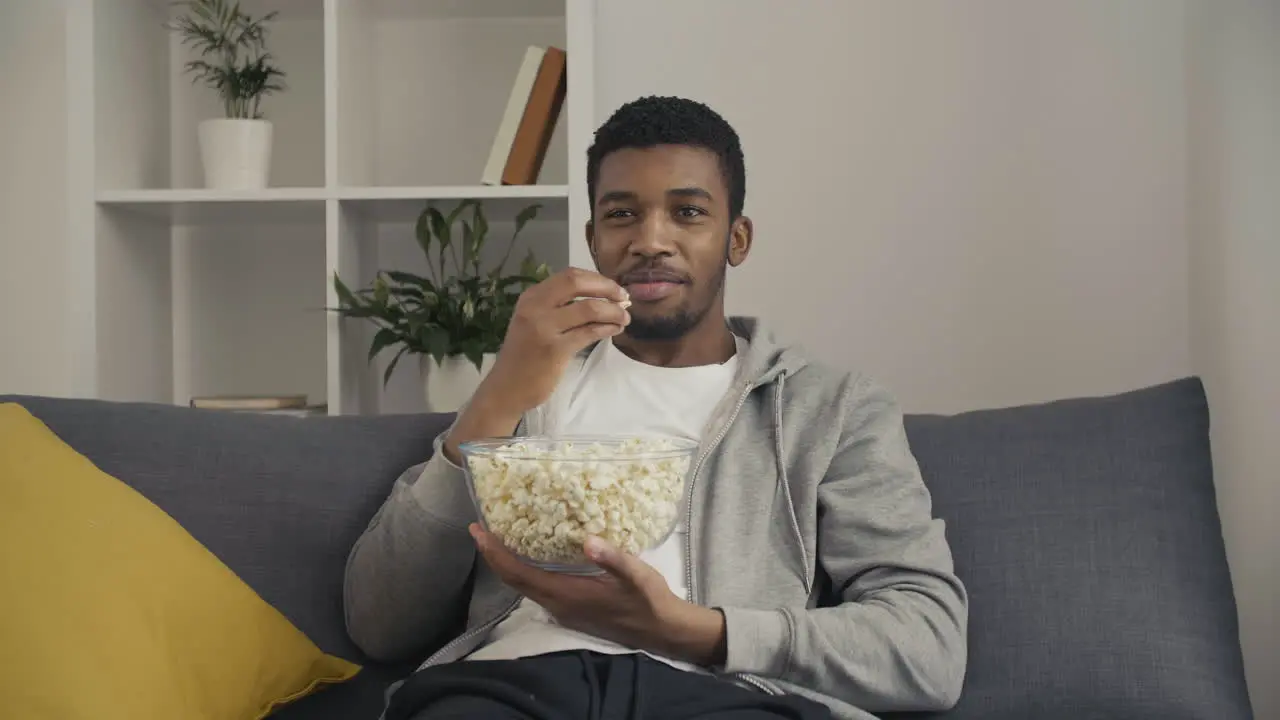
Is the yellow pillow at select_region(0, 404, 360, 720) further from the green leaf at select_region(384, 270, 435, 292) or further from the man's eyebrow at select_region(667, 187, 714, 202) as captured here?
the green leaf at select_region(384, 270, 435, 292)

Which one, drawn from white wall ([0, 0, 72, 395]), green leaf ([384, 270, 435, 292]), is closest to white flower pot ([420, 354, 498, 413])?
green leaf ([384, 270, 435, 292])

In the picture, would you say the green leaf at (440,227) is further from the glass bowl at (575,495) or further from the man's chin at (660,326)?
the glass bowl at (575,495)

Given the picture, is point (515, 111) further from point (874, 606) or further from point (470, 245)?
point (874, 606)

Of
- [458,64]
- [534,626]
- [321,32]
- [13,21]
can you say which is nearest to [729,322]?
[534,626]

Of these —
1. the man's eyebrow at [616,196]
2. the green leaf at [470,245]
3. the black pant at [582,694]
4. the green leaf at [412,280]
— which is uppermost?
the man's eyebrow at [616,196]

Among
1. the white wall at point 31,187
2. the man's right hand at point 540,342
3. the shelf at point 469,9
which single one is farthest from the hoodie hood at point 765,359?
the white wall at point 31,187

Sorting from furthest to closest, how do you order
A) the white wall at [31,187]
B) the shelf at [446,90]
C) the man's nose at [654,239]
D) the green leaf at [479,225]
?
1. the shelf at [446,90]
2. the white wall at [31,187]
3. the green leaf at [479,225]
4. the man's nose at [654,239]

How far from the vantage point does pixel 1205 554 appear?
1423 millimetres

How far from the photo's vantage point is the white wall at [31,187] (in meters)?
2.28

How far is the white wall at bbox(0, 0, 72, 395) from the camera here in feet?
7.47

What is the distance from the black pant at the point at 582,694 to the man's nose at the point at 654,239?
511 millimetres

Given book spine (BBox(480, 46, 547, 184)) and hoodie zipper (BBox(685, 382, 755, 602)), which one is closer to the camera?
hoodie zipper (BBox(685, 382, 755, 602))

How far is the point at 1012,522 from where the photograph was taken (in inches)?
56.5

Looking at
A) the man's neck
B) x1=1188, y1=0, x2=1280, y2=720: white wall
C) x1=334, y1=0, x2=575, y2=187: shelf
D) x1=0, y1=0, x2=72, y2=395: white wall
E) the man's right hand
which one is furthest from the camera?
x1=334, y1=0, x2=575, y2=187: shelf
